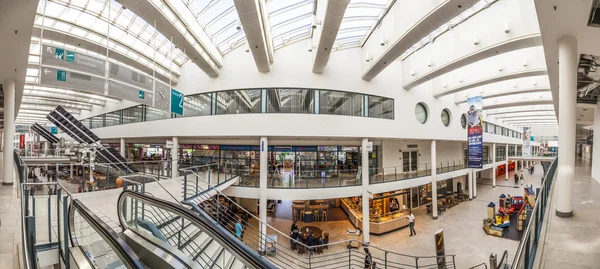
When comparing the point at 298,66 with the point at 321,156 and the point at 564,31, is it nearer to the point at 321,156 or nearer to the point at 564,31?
the point at 321,156

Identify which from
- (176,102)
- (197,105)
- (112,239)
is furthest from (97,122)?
(112,239)

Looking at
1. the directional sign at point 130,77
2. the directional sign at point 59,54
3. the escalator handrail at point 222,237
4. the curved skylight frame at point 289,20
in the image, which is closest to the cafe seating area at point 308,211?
the curved skylight frame at point 289,20

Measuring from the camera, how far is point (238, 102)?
41.9ft

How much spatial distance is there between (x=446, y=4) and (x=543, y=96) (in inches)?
675

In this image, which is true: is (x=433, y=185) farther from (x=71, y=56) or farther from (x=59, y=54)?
(x=59, y=54)

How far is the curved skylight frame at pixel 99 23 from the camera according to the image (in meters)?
8.80

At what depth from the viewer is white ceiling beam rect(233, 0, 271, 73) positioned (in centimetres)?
686

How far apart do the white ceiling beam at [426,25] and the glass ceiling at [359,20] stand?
167cm

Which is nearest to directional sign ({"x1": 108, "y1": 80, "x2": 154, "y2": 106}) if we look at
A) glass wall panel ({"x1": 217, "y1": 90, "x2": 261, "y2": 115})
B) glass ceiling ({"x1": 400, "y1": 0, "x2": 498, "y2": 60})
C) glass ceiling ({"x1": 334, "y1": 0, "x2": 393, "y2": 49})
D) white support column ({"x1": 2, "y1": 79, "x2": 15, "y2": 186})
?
glass wall panel ({"x1": 217, "y1": 90, "x2": 261, "y2": 115})

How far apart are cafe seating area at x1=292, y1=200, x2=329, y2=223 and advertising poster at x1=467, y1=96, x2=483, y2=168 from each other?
28.8 ft

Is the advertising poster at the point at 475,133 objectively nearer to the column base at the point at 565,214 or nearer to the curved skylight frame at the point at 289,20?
the curved skylight frame at the point at 289,20

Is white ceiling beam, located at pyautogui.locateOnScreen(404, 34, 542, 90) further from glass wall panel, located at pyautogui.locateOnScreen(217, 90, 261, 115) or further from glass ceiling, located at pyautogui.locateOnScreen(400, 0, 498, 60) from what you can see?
glass wall panel, located at pyautogui.locateOnScreen(217, 90, 261, 115)

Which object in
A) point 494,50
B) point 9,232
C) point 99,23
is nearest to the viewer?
point 9,232

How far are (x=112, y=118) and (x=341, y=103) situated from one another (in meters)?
20.7
